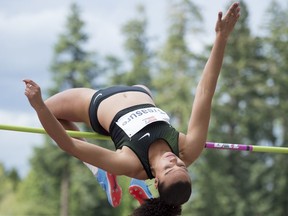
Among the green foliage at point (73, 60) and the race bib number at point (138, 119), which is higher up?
the race bib number at point (138, 119)

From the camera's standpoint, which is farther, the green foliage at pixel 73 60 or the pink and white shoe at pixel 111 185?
the green foliage at pixel 73 60

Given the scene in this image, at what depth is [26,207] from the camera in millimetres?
27312

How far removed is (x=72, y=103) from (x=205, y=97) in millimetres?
952

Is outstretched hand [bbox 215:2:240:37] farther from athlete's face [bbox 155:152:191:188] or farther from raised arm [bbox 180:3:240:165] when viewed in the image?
athlete's face [bbox 155:152:191:188]

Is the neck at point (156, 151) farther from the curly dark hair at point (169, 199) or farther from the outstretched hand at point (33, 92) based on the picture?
the outstretched hand at point (33, 92)

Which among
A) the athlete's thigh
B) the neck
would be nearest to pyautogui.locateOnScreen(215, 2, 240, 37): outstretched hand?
the neck

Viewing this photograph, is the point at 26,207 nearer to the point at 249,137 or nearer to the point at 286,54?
the point at 249,137

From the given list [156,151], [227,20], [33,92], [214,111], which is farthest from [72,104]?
[214,111]

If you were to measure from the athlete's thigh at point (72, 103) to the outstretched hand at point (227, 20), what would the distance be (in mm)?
994

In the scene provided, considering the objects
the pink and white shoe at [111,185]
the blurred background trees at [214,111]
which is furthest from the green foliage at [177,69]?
the pink and white shoe at [111,185]

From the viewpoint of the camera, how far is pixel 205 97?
4.50 meters

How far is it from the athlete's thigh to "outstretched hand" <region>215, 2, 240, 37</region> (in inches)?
39.2

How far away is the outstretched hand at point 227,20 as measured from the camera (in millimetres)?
4426

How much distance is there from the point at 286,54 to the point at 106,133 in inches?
844
